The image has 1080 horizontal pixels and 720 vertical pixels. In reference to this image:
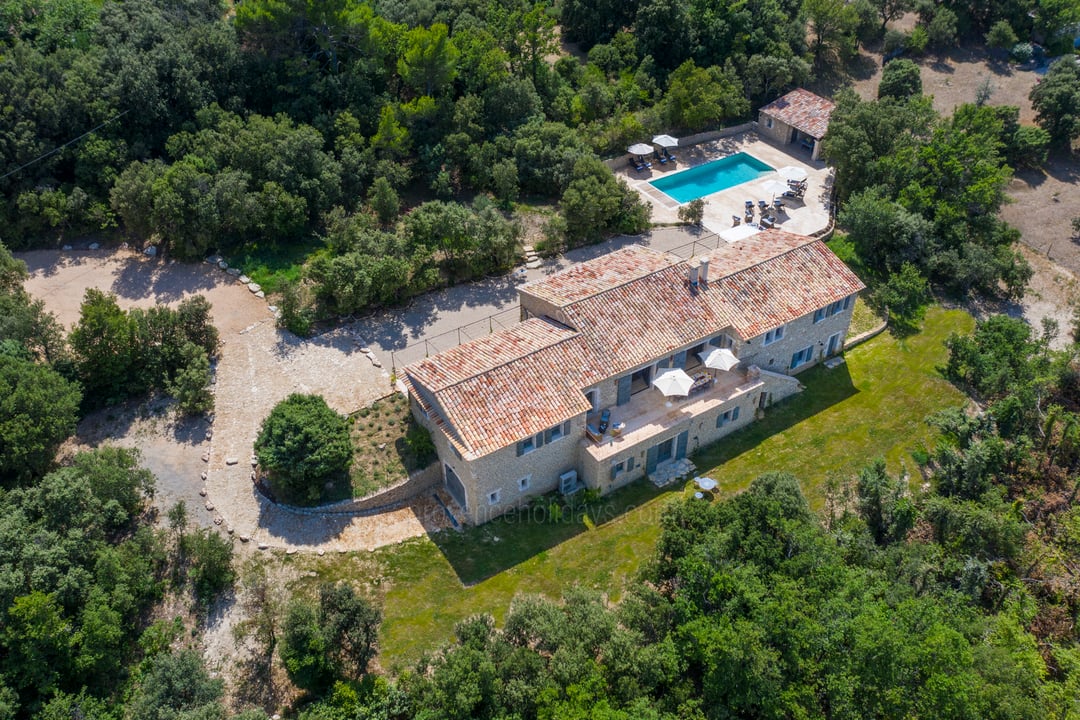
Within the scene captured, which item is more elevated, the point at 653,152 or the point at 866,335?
the point at 653,152

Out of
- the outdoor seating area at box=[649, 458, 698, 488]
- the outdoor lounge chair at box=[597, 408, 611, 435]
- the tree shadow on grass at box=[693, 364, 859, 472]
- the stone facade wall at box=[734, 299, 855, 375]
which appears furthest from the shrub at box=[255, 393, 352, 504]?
the stone facade wall at box=[734, 299, 855, 375]

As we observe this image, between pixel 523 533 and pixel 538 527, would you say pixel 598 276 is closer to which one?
pixel 538 527

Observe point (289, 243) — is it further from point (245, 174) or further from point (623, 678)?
point (623, 678)

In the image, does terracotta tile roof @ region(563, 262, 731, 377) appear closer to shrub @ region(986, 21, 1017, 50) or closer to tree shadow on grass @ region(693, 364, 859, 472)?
tree shadow on grass @ region(693, 364, 859, 472)

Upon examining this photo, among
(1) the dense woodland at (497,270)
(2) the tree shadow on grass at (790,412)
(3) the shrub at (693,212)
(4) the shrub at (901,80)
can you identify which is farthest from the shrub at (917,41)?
(2) the tree shadow on grass at (790,412)

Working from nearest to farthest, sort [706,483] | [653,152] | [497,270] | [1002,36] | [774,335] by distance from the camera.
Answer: [706,483], [774,335], [497,270], [653,152], [1002,36]

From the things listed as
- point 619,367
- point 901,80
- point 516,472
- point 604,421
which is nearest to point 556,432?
point 516,472
